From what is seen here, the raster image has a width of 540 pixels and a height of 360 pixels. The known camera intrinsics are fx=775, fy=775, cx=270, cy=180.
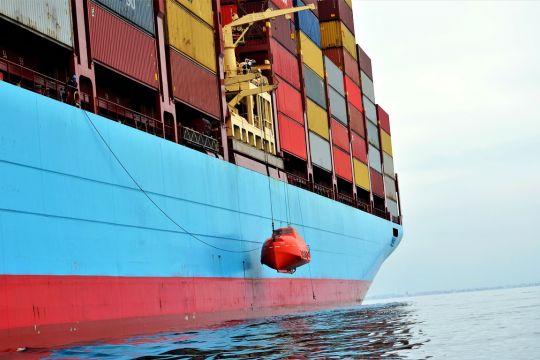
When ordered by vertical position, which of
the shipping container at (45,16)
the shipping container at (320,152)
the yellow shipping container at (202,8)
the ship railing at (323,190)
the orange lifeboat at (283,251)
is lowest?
the orange lifeboat at (283,251)

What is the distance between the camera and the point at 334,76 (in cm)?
4569

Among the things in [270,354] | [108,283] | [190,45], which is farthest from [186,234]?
[270,354]

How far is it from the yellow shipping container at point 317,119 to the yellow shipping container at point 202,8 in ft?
37.9

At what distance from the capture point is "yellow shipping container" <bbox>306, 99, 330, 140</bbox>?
4012 centimetres

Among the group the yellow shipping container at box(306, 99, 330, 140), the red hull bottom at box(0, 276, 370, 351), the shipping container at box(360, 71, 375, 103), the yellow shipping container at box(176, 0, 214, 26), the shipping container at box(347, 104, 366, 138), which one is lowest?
the red hull bottom at box(0, 276, 370, 351)

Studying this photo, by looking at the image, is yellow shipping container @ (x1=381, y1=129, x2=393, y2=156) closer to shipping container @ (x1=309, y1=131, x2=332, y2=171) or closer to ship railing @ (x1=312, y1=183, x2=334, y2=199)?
shipping container @ (x1=309, y1=131, x2=332, y2=171)

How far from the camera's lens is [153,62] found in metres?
24.3

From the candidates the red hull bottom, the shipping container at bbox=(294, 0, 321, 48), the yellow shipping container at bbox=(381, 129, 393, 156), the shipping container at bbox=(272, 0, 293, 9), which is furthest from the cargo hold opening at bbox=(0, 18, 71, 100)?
the yellow shipping container at bbox=(381, 129, 393, 156)

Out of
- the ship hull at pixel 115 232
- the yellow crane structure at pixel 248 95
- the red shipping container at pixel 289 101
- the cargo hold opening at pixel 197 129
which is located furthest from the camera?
the red shipping container at pixel 289 101

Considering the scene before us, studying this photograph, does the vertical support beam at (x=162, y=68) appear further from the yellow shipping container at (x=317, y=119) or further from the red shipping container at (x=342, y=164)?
the red shipping container at (x=342, y=164)

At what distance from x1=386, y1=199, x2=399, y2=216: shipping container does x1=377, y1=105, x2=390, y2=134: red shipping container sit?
547 cm

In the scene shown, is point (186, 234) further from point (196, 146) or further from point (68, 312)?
point (68, 312)

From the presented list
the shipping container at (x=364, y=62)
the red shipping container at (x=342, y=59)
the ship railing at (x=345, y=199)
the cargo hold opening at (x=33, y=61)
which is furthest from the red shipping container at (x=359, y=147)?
the cargo hold opening at (x=33, y=61)

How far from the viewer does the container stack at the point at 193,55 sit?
25.9 metres
